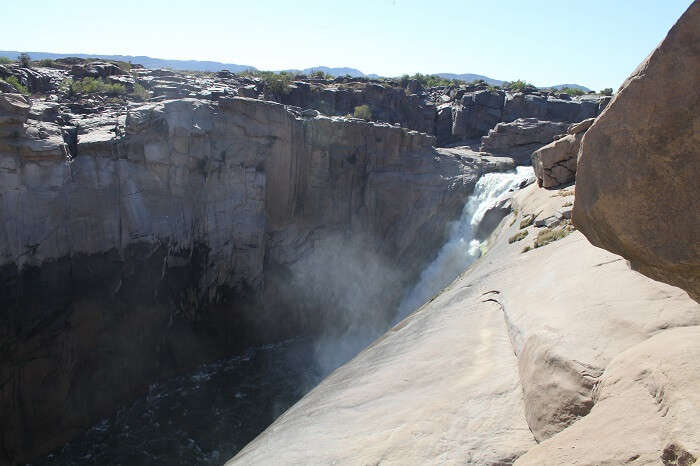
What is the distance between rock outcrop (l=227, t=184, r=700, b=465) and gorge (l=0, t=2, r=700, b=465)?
0.16ft

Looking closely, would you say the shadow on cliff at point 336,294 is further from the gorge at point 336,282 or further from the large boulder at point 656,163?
the large boulder at point 656,163

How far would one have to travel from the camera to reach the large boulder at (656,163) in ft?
15.9

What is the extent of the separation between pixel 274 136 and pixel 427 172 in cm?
1108

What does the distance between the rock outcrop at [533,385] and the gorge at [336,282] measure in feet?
0.16

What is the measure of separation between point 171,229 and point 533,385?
22.6m

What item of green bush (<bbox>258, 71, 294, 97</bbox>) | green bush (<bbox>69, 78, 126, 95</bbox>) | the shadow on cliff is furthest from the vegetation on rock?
green bush (<bbox>258, 71, 294, 97</bbox>)

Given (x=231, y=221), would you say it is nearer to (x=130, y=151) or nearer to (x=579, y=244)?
(x=130, y=151)

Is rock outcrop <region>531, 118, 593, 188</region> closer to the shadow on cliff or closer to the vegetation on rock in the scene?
the shadow on cliff

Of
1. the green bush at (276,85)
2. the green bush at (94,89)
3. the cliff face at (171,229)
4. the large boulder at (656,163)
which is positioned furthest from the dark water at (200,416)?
the green bush at (276,85)

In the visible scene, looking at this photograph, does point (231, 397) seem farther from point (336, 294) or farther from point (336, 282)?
point (336, 282)

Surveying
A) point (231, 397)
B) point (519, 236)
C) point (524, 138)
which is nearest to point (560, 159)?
point (519, 236)

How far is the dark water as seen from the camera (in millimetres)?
22484

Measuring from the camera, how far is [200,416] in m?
24.9

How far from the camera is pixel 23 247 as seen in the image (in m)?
22.8
